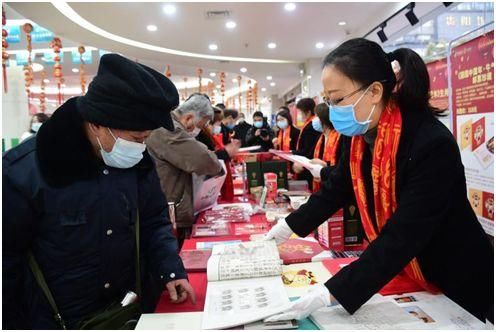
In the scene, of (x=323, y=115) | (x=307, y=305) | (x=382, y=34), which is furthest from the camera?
(x=382, y=34)

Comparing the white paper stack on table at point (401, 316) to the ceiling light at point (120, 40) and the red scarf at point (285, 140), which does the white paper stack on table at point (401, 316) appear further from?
the ceiling light at point (120, 40)

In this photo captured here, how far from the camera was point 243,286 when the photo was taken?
1.21 meters

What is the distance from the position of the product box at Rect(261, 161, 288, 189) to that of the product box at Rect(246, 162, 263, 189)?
4 cm

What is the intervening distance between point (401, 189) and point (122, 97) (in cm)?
88

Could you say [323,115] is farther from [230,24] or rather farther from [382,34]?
[230,24]

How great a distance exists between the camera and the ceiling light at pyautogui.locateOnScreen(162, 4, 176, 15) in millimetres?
6203

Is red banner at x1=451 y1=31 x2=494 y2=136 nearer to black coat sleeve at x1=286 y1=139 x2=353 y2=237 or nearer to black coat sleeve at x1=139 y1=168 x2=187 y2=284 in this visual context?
black coat sleeve at x1=286 y1=139 x2=353 y2=237

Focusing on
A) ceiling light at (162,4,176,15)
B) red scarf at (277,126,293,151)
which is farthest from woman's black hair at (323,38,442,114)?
ceiling light at (162,4,176,15)

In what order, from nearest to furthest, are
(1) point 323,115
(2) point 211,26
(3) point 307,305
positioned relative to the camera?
1. (3) point 307,305
2. (1) point 323,115
3. (2) point 211,26

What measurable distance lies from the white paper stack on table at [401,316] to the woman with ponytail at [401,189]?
0.04m

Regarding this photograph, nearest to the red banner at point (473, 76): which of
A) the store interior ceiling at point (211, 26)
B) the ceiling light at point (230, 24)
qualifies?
the store interior ceiling at point (211, 26)

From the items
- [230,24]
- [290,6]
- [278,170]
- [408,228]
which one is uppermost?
[230,24]

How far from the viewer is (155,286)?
4.55ft

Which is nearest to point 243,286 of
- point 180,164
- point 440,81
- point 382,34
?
point 180,164
